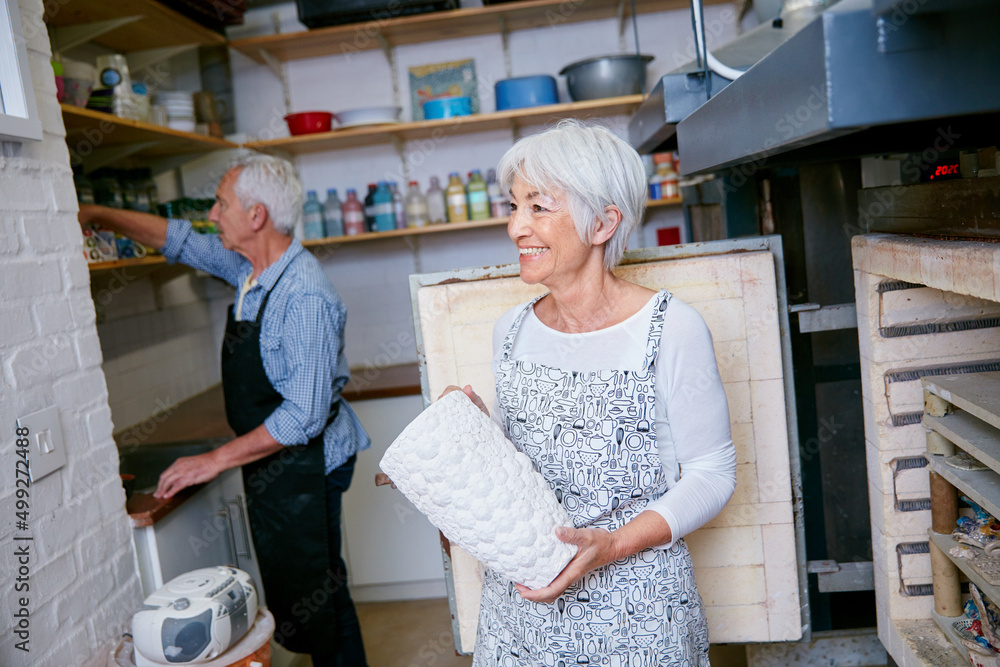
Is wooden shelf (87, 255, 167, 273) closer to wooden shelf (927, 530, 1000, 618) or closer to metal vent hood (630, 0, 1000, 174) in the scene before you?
metal vent hood (630, 0, 1000, 174)

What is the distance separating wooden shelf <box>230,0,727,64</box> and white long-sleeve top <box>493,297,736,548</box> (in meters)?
2.25

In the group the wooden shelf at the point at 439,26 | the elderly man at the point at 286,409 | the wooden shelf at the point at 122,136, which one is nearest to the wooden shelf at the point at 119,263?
the elderly man at the point at 286,409

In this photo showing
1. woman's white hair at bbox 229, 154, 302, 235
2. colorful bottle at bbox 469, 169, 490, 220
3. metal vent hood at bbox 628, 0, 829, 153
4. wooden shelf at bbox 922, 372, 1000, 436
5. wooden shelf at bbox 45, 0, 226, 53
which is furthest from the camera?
colorful bottle at bbox 469, 169, 490, 220

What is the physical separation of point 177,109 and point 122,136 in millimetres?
395

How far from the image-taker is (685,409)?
3.65 ft

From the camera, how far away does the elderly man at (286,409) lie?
6.15ft

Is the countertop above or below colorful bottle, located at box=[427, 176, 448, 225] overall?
below

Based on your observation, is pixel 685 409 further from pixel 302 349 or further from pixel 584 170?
pixel 302 349

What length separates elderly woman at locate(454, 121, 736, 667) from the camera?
112 cm

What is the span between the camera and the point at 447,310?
4.75 ft

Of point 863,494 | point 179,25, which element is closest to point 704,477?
point 863,494

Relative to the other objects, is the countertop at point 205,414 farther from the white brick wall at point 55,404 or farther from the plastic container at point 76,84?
the plastic container at point 76,84

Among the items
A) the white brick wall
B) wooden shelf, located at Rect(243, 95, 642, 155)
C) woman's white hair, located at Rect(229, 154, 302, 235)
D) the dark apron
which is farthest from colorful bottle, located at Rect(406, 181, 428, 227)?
the white brick wall

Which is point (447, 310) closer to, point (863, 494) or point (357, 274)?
point (863, 494)
